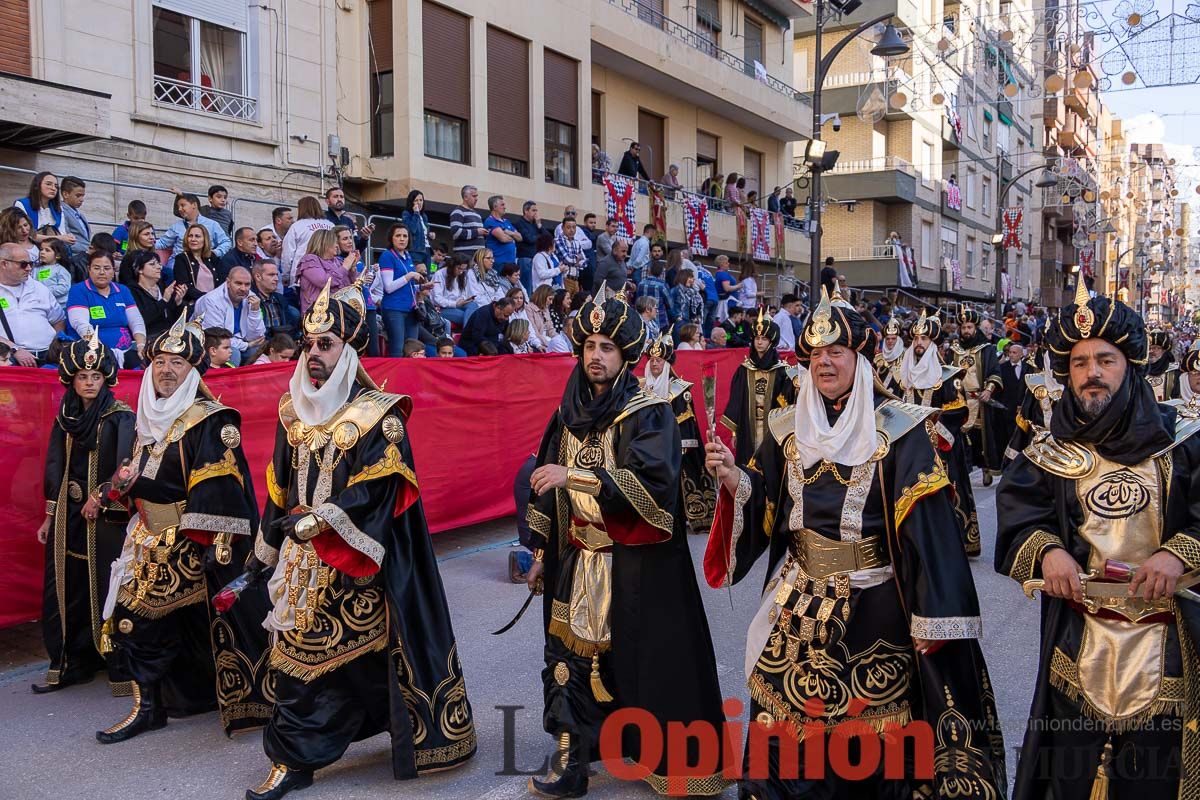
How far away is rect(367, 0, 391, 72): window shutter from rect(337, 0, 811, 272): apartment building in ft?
0.06

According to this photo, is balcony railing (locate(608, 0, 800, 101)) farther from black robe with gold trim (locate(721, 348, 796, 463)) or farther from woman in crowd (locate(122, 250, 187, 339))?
woman in crowd (locate(122, 250, 187, 339))

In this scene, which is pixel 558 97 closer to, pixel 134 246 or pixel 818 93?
pixel 818 93

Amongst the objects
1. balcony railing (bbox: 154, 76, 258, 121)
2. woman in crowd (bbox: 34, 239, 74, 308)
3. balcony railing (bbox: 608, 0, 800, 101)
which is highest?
balcony railing (bbox: 608, 0, 800, 101)

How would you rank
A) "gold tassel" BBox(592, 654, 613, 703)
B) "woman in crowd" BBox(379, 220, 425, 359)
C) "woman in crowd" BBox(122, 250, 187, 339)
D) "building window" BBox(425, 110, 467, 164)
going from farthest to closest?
"building window" BBox(425, 110, 467, 164) < "woman in crowd" BBox(379, 220, 425, 359) < "woman in crowd" BBox(122, 250, 187, 339) < "gold tassel" BBox(592, 654, 613, 703)

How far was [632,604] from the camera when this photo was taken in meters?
4.53

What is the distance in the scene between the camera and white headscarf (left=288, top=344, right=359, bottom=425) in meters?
4.71

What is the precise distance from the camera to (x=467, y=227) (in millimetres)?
13133

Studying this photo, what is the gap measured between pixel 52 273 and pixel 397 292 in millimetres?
3500

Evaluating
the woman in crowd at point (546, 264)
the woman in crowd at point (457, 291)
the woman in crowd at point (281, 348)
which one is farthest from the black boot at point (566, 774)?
the woman in crowd at point (546, 264)

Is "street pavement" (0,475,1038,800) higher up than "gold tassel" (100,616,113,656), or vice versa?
"gold tassel" (100,616,113,656)

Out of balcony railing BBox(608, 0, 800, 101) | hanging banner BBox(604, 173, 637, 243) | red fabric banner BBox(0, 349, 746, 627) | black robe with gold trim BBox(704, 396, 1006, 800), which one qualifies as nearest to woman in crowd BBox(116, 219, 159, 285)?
red fabric banner BBox(0, 349, 746, 627)

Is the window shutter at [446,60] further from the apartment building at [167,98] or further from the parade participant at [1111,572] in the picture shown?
the parade participant at [1111,572]

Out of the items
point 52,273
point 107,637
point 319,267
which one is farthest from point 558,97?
point 107,637

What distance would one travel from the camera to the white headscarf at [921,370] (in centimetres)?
1052
